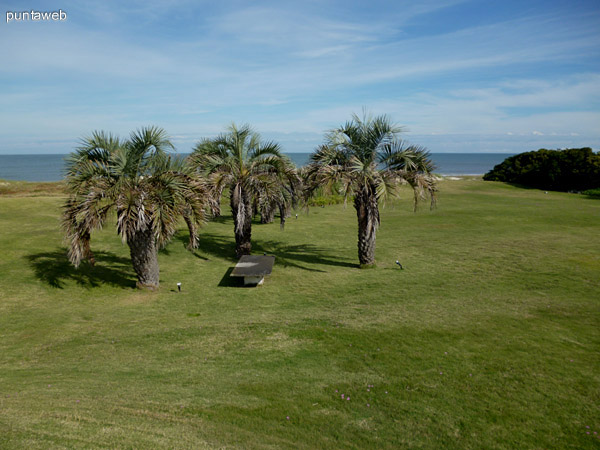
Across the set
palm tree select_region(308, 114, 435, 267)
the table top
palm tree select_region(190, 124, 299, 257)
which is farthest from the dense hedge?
the table top

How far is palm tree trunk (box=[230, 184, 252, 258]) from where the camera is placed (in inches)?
731

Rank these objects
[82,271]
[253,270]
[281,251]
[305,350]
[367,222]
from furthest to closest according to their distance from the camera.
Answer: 1. [281,251]
2. [367,222]
3. [82,271]
4. [253,270]
5. [305,350]

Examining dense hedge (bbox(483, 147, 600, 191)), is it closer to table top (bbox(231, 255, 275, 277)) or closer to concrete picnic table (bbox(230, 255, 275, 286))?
table top (bbox(231, 255, 275, 277))

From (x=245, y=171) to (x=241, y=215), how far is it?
214 centimetres

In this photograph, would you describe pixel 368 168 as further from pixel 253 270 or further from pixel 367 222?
pixel 253 270

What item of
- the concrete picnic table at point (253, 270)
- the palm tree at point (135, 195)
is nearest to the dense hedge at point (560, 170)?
the concrete picnic table at point (253, 270)

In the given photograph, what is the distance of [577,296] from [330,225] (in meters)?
17.3

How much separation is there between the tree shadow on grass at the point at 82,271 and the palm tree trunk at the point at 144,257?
0.86m

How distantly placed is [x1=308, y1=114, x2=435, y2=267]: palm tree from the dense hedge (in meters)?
40.2

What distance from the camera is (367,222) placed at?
18078mm

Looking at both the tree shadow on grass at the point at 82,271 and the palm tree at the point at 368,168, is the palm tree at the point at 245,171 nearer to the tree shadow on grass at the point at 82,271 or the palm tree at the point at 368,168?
the palm tree at the point at 368,168

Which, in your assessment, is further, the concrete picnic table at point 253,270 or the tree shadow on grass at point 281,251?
the tree shadow on grass at point 281,251

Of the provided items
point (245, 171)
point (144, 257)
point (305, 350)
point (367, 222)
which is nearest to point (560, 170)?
point (367, 222)

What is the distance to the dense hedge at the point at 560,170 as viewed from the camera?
4678cm
